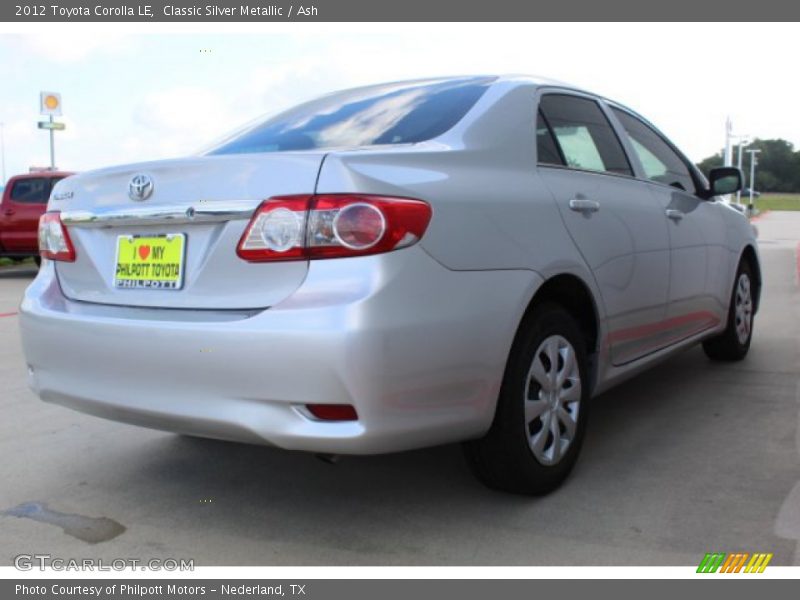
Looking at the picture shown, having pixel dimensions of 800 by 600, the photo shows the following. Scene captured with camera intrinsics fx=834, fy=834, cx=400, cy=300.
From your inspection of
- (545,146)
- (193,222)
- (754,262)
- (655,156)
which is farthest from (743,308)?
(193,222)

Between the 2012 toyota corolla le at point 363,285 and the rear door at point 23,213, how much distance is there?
36.4 ft

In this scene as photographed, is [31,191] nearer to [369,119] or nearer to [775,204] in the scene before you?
[369,119]

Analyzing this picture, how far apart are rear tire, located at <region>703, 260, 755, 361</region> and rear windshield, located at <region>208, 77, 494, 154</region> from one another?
2.69m

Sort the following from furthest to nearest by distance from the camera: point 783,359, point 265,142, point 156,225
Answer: point 783,359
point 265,142
point 156,225

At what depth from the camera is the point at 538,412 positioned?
2957mm

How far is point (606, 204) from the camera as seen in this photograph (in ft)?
11.4

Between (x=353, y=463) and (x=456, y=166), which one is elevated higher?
(x=456, y=166)

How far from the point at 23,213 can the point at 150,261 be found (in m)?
12.1

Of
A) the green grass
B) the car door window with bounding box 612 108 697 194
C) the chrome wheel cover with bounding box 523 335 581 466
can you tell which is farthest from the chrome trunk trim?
the green grass

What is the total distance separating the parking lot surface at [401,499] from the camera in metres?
2.66

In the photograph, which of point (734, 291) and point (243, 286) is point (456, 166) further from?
point (734, 291)

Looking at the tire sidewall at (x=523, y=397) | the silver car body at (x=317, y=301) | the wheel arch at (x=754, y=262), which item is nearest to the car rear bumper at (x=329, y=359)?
the silver car body at (x=317, y=301)
